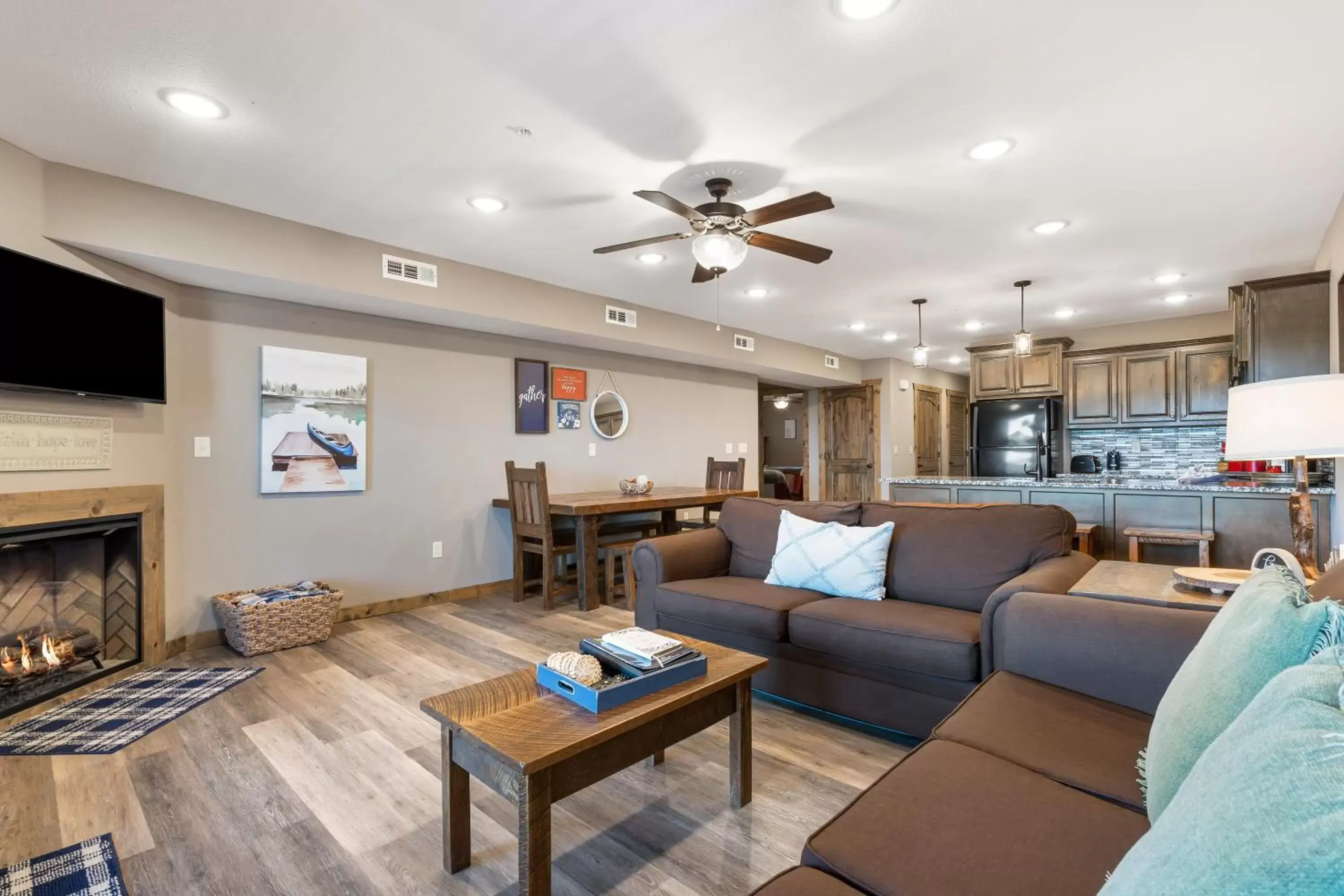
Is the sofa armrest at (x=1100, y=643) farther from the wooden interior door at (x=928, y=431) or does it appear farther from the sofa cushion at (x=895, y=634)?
the wooden interior door at (x=928, y=431)

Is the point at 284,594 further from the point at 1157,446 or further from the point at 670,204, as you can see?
the point at 1157,446

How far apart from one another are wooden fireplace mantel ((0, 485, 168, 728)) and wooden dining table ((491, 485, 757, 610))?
2.08m

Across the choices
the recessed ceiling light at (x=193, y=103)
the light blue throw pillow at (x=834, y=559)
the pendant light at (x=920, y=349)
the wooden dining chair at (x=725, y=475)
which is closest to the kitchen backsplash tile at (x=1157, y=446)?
the pendant light at (x=920, y=349)

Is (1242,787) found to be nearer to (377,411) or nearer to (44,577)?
(44,577)

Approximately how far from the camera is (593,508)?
4.19 m

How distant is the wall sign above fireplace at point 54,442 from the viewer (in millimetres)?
2568

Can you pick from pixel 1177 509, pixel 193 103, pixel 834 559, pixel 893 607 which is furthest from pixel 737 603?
pixel 1177 509

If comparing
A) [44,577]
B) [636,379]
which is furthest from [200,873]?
[636,379]

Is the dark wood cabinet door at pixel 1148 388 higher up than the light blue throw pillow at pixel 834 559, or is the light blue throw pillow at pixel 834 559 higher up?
the dark wood cabinet door at pixel 1148 388

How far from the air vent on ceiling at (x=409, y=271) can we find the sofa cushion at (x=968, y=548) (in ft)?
10.4

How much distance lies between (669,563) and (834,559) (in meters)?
0.80

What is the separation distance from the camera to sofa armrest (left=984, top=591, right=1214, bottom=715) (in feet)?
5.14

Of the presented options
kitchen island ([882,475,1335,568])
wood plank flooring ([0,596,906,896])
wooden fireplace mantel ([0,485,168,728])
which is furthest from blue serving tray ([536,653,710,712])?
wooden fireplace mantel ([0,485,168,728])

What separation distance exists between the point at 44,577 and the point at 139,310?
132 centimetres
